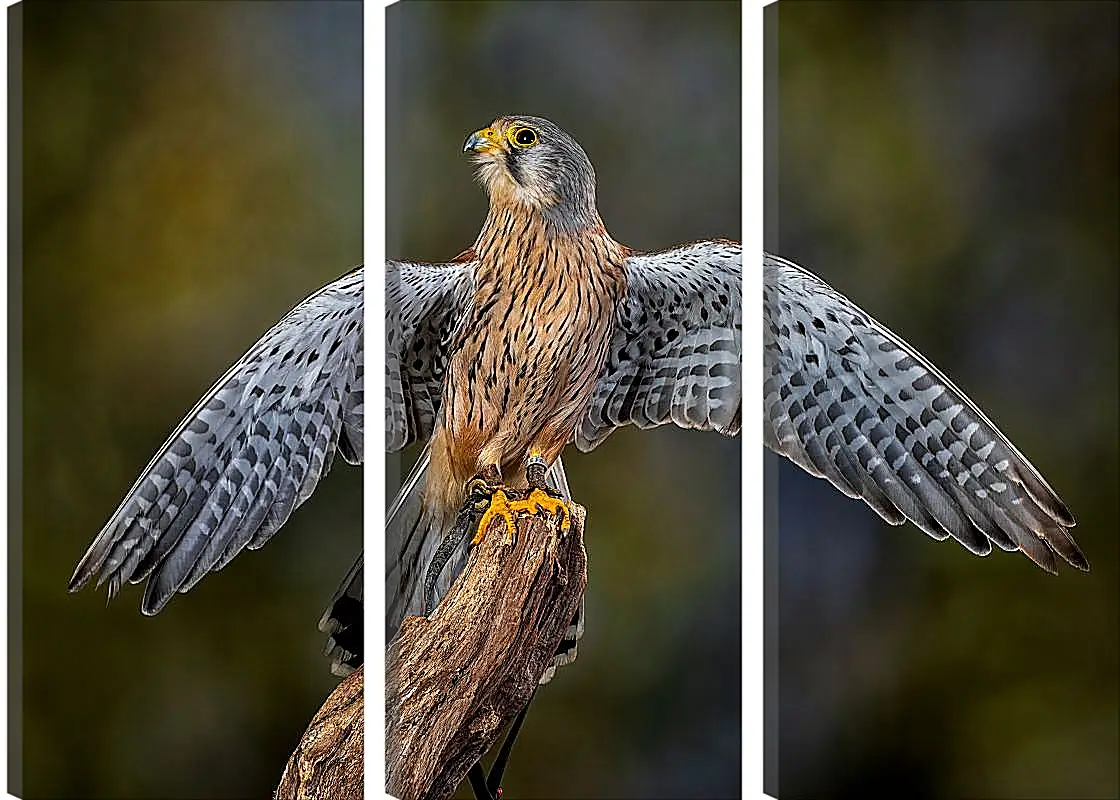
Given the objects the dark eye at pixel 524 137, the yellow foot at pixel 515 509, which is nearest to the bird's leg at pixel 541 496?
the yellow foot at pixel 515 509

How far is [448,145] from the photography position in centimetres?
180

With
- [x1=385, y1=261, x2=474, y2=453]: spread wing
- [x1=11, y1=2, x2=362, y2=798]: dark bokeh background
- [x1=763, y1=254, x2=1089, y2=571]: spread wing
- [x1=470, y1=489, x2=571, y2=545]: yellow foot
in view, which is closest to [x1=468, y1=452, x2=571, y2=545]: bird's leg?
[x1=470, y1=489, x2=571, y2=545]: yellow foot

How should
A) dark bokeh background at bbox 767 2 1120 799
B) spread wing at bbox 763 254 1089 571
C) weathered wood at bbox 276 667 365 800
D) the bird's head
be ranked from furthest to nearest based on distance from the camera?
weathered wood at bbox 276 667 365 800
the bird's head
spread wing at bbox 763 254 1089 571
dark bokeh background at bbox 767 2 1120 799

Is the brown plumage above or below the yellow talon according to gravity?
above

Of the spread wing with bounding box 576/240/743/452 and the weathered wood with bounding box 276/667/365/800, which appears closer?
the spread wing with bounding box 576/240/743/452

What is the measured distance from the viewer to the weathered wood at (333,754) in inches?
75.0

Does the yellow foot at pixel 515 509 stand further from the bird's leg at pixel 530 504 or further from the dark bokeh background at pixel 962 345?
the dark bokeh background at pixel 962 345

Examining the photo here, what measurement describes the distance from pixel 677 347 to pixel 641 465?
0.55 ft

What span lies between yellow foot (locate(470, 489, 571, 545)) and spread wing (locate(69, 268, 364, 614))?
0.27 metres

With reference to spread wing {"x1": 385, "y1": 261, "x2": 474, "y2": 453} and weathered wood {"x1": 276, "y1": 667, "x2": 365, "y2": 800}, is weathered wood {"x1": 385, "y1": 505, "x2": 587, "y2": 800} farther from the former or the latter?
spread wing {"x1": 385, "y1": 261, "x2": 474, "y2": 453}

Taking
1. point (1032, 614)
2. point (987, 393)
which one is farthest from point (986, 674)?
point (987, 393)

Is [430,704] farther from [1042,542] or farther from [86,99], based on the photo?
[86,99]

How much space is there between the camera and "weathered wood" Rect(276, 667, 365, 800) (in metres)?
1.91

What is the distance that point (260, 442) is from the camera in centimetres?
192
